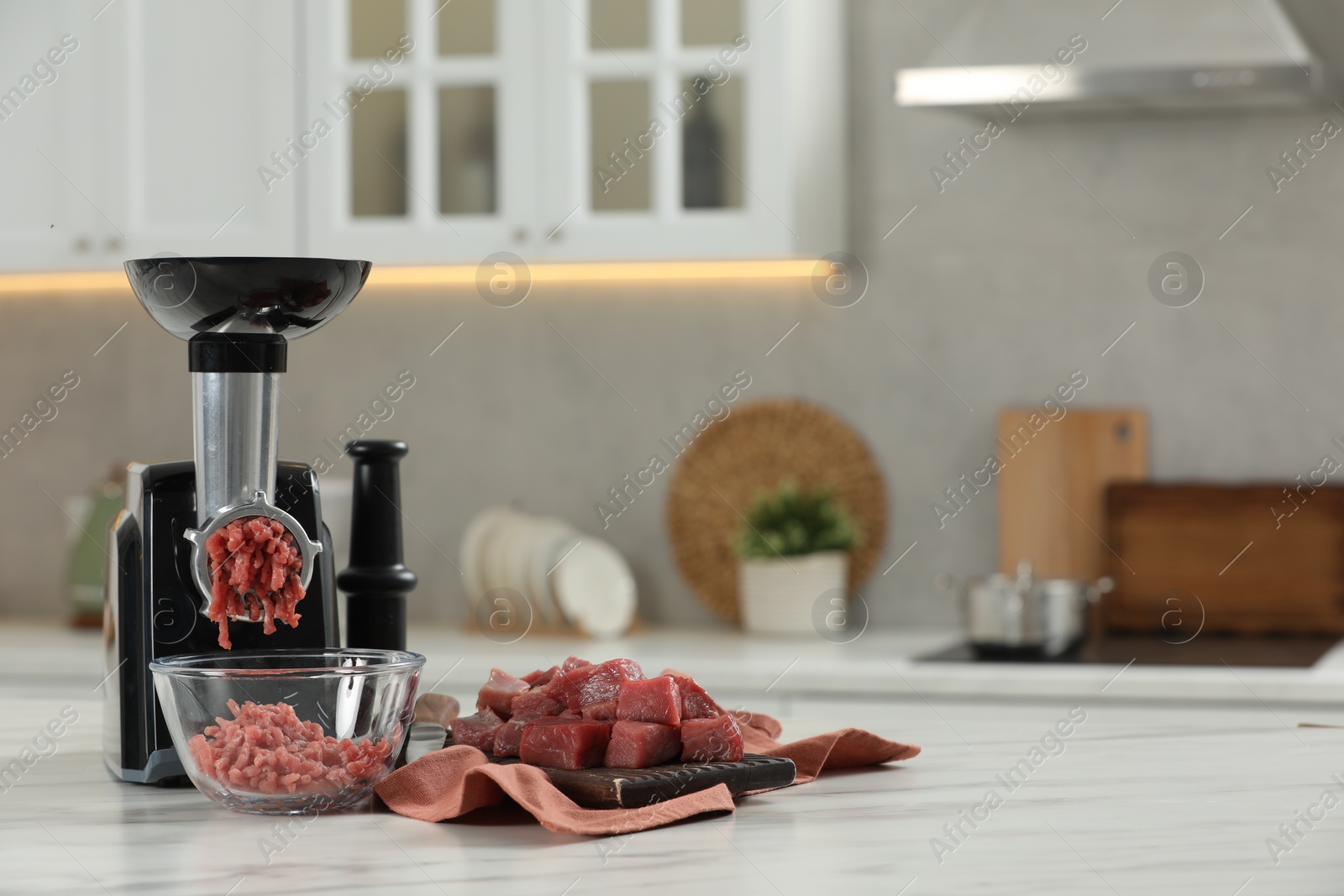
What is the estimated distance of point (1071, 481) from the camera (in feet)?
9.37

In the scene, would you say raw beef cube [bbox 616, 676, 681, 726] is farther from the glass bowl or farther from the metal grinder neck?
the metal grinder neck

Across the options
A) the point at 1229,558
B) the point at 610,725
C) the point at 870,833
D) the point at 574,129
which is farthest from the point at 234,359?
the point at 1229,558

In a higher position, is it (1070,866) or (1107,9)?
(1107,9)

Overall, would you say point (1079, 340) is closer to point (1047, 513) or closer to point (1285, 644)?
point (1047, 513)

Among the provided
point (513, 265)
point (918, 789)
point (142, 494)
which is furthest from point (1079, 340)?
point (142, 494)

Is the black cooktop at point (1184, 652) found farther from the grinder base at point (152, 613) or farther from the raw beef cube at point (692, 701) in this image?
the grinder base at point (152, 613)

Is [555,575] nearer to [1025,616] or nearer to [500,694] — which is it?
[1025,616]

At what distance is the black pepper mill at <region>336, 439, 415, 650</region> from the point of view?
1251 mm

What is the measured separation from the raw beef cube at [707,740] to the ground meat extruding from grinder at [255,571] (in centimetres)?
29

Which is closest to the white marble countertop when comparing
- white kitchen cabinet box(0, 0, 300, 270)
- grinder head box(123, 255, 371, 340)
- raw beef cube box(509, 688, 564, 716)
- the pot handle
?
raw beef cube box(509, 688, 564, 716)

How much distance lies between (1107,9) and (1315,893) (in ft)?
6.31

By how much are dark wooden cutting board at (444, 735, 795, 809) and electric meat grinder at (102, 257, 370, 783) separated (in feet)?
0.78

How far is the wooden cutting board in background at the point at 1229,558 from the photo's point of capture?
2.73m

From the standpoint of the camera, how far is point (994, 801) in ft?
3.59
